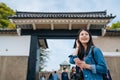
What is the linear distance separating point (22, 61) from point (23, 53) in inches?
13.8

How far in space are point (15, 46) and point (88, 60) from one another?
761cm

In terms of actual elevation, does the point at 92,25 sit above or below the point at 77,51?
above

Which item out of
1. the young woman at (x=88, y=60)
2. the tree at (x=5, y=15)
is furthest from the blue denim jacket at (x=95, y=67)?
the tree at (x=5, y=15)

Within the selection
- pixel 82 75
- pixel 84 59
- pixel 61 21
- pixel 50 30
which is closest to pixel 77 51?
pixel 84 59

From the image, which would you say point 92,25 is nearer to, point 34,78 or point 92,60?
point 34,78

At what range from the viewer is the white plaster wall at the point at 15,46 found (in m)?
9.09

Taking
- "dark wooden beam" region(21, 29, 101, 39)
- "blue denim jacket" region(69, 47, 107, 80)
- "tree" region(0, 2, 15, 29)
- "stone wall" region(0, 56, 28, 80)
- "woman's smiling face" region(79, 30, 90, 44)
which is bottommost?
"stone wall" region(0, 56, 28, 80)

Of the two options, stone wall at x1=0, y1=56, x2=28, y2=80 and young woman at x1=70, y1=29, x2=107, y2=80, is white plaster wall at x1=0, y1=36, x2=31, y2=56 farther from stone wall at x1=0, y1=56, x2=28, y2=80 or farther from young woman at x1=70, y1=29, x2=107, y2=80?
young woman at x1=70, y1=29, x2=107, y2=80

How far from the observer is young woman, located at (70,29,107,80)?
72.9 inches

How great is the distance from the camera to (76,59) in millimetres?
1847

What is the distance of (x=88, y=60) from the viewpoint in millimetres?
1912

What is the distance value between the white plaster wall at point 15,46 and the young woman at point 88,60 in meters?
7.17

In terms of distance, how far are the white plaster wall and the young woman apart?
23.5 feet

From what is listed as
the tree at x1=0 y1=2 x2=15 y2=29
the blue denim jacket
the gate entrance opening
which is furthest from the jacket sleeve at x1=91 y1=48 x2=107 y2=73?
the tree at x1=0 y1=2 x2=15 y2=29
